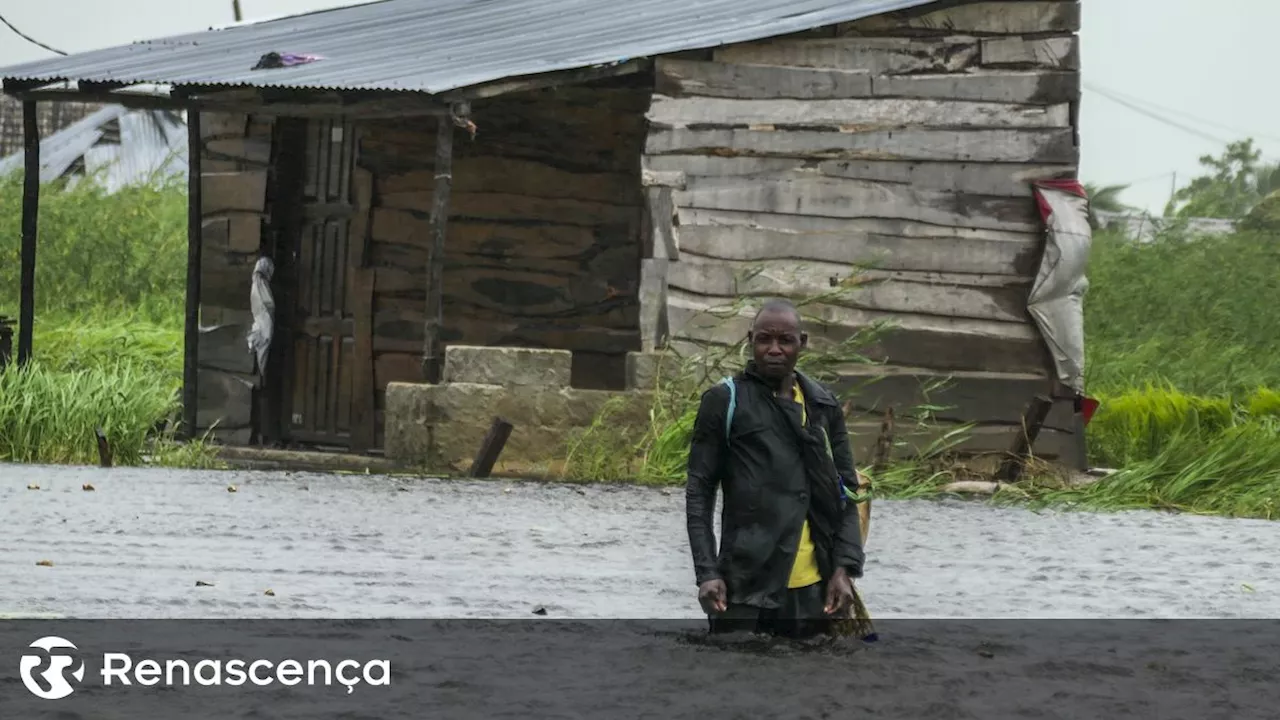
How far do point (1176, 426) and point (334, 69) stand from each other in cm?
707

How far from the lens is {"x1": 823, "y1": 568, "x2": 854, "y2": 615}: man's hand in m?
6.55

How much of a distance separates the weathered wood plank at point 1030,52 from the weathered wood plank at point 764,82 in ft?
3.13

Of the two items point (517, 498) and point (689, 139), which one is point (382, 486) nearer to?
point (517, 498)

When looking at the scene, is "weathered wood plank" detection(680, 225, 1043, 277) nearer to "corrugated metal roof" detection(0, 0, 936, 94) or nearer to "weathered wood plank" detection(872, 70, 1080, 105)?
"weathered wood plank" detection(872, 70, 1080, 105)

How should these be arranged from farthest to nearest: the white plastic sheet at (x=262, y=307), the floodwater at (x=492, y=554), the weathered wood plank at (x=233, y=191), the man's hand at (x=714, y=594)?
the weathered wood plank at (x=233, y=191), the white plastic sheet at (x=262, y=307), the floodwater at (x=492, y=554), the man's hand at (x=714, y=594)

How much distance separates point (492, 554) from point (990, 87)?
22.4 ft

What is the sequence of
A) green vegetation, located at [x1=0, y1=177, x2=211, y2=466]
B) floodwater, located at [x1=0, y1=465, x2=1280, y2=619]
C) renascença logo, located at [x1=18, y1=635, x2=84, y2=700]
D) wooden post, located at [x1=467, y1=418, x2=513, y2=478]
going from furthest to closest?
green vegetation, located at [x1=0, y1=177, x2=211, y2=466], wooden post, located at [x1=467, y1=418, x2=513, y2=478], floodwater, located at [x1=0, y1=465, x2=1280, y2=619], renascença logo, located at [x1=18, y1=635, x2=84, y2=700]

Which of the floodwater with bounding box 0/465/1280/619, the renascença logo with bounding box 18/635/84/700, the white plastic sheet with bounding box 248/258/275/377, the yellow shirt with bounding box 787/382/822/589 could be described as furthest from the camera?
the white plastic sheet with bounding box 248/258/275/377

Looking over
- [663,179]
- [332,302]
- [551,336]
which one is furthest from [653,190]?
[332,302]

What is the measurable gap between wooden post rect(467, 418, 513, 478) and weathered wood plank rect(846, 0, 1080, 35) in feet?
13.3

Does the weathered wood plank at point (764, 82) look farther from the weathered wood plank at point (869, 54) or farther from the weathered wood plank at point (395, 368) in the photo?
the weathered wood plank at point (395, 368)

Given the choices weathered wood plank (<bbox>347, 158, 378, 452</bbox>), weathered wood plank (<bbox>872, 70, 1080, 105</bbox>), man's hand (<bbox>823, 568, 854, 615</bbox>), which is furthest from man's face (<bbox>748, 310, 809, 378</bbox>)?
weathered wood plank (<bbox>347, 158, 378, 452</bbox>)

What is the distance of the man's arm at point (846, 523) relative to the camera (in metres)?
6.61

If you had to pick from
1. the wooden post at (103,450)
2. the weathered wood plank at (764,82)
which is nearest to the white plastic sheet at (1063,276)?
the weathered wood plank at (764,82)
